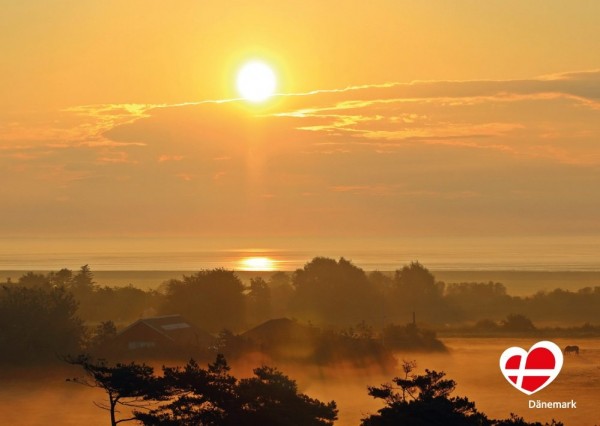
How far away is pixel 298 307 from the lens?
119 m

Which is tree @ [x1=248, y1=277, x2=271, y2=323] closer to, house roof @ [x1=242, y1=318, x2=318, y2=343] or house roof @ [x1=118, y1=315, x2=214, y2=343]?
house roof @ [x1=118, y1=315, x2=214, y2=343]

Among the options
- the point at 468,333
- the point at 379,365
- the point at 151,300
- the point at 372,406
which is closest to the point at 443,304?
the point at 468,333

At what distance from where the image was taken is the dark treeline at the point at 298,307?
7819 cm

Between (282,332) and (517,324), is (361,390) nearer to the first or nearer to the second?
(282,332)

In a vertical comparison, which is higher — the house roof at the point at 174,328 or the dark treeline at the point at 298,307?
the dark treeline at the point at 298,307

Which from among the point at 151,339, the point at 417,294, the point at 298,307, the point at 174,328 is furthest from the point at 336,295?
the point at 151,339

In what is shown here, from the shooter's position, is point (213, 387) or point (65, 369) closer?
point (213, 387)

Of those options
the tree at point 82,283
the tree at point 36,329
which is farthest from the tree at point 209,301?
the tree at point 82,283

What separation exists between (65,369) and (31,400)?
1145 centimetres

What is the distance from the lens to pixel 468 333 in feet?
337

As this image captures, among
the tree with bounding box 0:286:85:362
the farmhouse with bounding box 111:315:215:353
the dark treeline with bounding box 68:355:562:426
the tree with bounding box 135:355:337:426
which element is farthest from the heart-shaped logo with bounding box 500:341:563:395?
the tree with bounding box 0:286:85:362

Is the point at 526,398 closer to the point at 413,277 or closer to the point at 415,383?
the point at 415,383

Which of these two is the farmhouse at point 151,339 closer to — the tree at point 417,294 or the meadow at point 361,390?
the meadow at point 361,390

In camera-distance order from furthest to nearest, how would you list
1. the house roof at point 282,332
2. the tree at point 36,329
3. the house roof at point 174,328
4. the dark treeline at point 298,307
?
the dark treeline at point 298,307 → the house roof at point 282,332 → the house roof at point 174,328 → the tree at point 36,329
